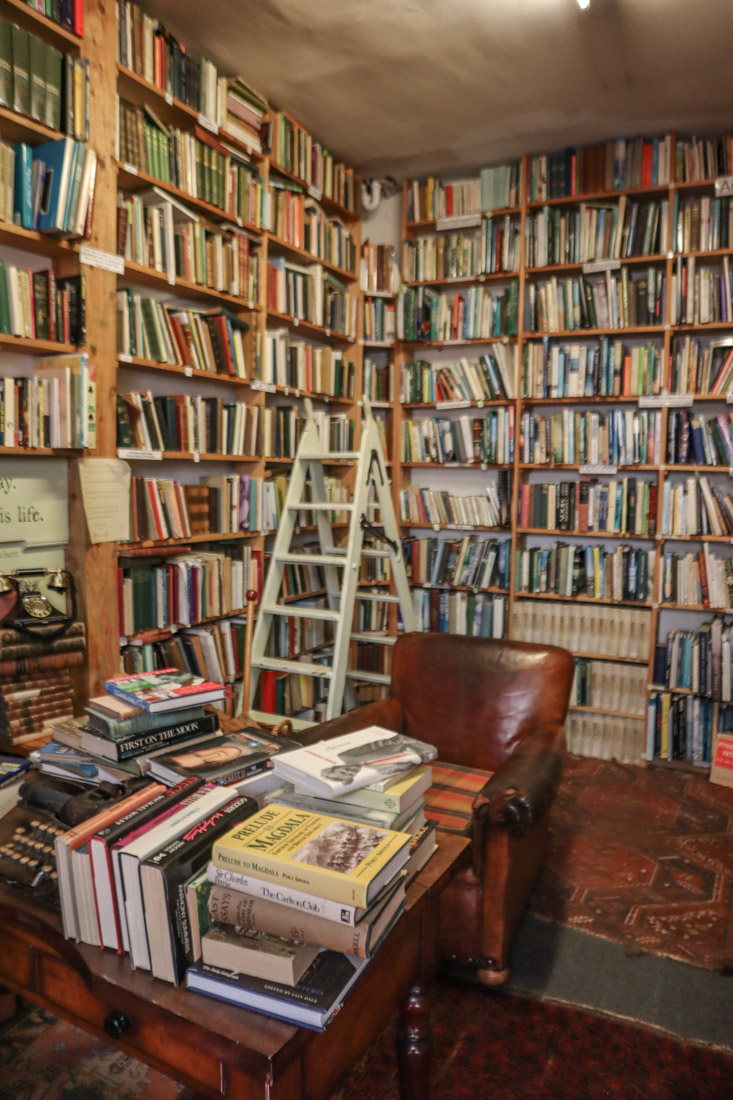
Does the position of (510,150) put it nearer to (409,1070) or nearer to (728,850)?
(728,850)

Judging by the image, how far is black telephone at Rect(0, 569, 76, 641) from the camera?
210 centimetres

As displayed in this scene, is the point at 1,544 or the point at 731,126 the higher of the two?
the point at 731,126

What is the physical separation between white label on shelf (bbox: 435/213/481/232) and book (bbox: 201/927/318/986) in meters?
3.74

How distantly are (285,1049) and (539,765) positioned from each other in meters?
1.29

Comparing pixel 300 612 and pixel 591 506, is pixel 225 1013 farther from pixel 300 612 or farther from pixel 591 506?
pixel 591 506

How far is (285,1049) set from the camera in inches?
35.0

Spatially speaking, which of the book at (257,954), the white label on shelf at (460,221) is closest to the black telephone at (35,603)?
the book at (257,954)

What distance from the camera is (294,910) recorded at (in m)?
0.97

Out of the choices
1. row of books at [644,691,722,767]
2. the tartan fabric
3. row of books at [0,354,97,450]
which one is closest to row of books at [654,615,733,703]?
row of books at [644,691,722,767]

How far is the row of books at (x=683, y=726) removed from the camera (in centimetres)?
355

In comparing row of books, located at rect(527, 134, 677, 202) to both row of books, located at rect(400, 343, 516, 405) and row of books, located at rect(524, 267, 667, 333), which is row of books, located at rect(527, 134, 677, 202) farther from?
row of books, located at rect(400, 343, 516, 405)

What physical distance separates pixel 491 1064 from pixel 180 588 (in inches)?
72.4

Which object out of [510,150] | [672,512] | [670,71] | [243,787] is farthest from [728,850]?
[510,150]

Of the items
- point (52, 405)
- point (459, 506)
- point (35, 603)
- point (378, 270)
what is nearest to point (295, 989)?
point (35, 603)
